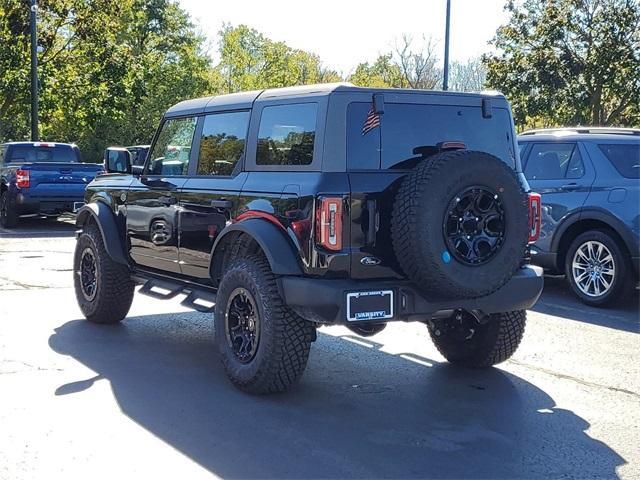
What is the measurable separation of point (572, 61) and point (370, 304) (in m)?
23.4

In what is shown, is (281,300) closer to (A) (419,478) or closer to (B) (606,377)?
(A) (419,478)

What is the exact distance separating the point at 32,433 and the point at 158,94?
43.0 meters

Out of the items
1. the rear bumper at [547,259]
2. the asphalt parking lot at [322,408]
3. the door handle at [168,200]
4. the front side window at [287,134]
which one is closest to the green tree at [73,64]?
the asphalt parking lot at [322,408]

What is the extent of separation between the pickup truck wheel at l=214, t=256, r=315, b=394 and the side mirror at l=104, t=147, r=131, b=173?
2.11m

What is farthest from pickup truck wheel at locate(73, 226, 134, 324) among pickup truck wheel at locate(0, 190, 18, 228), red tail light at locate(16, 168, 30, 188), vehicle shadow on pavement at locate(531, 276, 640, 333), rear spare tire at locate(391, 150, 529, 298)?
pickup truck wheel at locate(0, 190, 18, 228)

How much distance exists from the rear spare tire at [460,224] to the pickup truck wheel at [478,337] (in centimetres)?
95

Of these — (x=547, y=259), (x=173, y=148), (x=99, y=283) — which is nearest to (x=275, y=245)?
(x=173, y=148)

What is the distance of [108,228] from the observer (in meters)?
7.03

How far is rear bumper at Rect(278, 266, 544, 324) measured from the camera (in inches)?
183

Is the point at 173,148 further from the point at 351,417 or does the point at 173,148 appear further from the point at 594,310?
the point at 594,310

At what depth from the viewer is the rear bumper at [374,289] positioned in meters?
4.66

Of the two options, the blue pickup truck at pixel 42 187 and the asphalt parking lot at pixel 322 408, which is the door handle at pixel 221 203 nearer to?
the asphalt parking lot at pixel 322 408

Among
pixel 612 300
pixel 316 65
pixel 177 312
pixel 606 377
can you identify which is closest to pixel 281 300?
pixel 606 377

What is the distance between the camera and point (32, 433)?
14.6 feet
